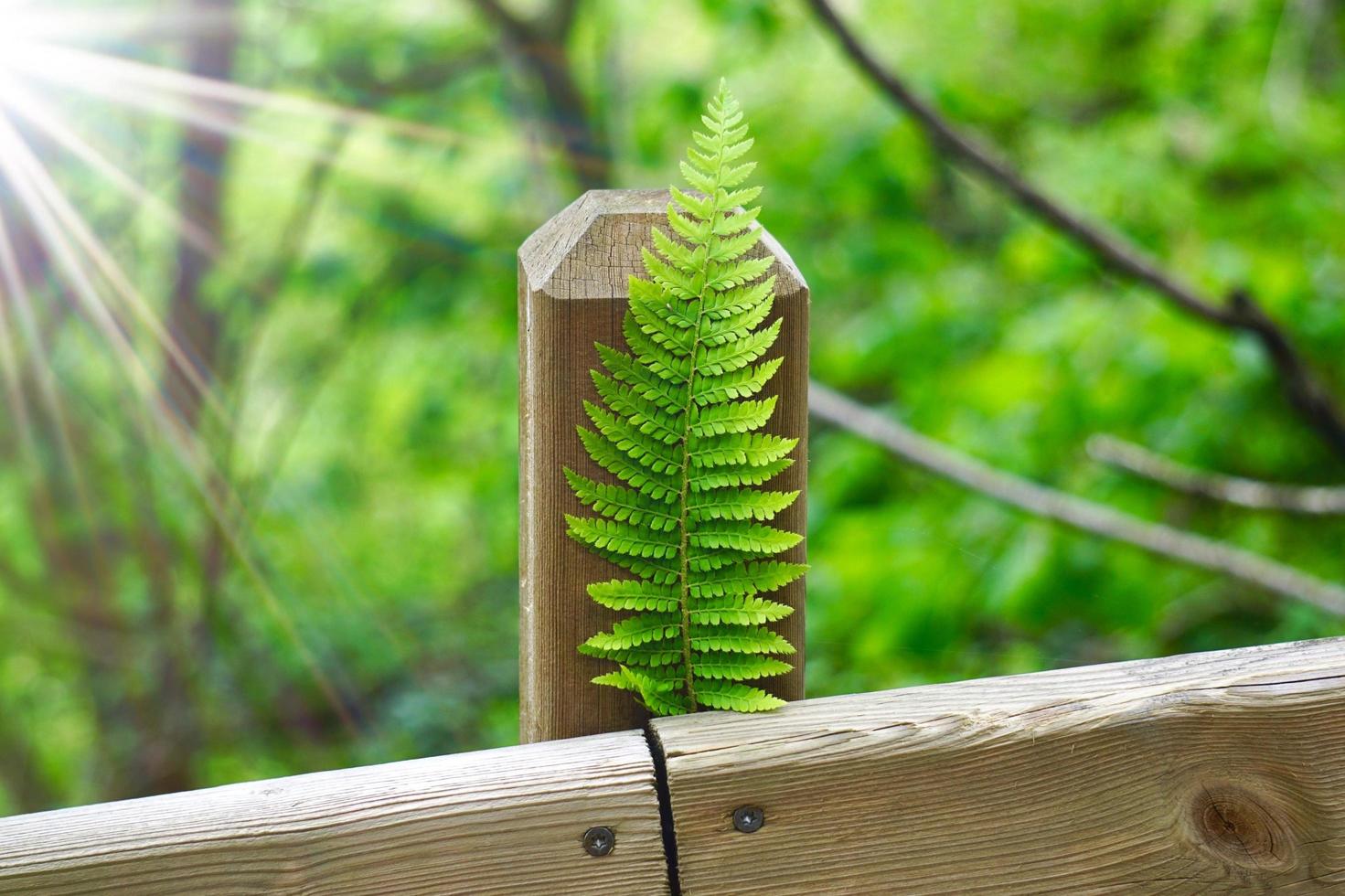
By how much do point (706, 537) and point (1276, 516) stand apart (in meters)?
2.58

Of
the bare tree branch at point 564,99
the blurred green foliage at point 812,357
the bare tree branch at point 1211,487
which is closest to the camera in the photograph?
the bare tree branch at point 1211,487

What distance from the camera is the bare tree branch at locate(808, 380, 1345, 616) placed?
1909 mm

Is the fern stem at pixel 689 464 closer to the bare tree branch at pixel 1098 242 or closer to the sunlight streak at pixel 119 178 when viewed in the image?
the bare tree branch at pixel 1098 242

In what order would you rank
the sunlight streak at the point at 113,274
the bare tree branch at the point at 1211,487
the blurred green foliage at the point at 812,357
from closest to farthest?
the bare tree branch at the point at 1211,487 → the blurred green foliage at the point at 812,357 → the sunlight streak at the point at 113,274

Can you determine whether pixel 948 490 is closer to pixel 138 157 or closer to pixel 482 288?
pixel 482 288

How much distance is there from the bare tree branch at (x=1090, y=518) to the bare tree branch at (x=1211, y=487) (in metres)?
0.10

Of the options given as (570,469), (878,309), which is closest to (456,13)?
(878,309)

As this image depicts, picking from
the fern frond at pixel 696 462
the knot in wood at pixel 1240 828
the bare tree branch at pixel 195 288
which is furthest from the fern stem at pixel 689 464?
the bare tree branch at pixel 195 288

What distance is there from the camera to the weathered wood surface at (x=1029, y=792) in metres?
0.54

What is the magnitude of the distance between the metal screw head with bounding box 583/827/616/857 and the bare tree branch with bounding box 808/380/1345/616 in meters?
1.46

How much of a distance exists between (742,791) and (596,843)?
0.25 feet

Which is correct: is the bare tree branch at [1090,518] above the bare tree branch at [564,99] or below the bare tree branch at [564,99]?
below

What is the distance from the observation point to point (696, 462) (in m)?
0.58

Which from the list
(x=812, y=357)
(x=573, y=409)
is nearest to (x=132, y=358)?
(x=812, y=357)
